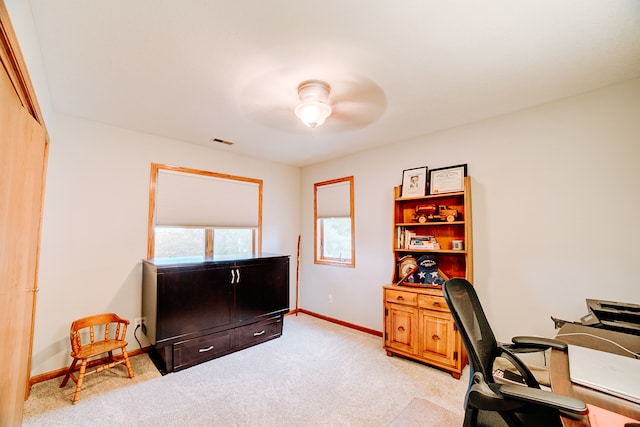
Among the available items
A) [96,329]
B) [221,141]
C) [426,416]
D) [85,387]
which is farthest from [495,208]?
[96,329]

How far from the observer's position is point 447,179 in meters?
3.00

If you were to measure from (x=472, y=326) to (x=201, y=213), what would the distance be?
3317 millimetres

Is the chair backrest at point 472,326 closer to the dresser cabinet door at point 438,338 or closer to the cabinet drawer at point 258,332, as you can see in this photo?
the dresser cabinet door at point 438,338

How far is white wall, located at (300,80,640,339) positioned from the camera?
214 cm

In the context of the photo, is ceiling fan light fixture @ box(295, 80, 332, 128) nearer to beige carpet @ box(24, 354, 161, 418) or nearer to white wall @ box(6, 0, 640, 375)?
white wall @ box(6, 0, 640, 375)

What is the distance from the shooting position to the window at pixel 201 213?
10.9 ft

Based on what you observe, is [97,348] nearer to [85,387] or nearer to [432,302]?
[85,387]

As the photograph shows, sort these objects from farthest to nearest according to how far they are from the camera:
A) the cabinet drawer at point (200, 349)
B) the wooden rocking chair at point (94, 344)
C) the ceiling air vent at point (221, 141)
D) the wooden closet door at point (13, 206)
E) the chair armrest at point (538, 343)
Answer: the ceiling air vent at point (221, 141) → the cabinet drawer at point (200, 349) → the wooden rocking chair at point (94, 344) → the chair armrest at point (538, 343) → the wooden closet door at point (13, 206)

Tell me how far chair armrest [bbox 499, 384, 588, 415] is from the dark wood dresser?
105 inches

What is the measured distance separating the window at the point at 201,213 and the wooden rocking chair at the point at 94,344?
0.79m

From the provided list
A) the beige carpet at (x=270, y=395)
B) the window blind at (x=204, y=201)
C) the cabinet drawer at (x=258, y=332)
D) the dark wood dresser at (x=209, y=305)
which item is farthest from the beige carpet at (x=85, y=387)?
the window blind at (x=204, y=201)

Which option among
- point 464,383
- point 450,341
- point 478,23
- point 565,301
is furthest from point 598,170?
point 464,383

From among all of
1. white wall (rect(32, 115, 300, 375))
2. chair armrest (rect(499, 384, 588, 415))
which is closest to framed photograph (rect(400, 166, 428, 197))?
chair armrest (rect(499, 384, 588, 415))

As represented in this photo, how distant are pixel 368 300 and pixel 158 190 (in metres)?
3.06
